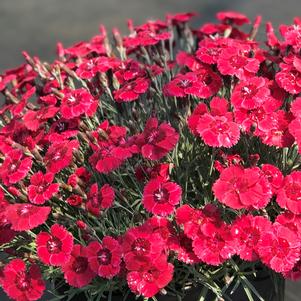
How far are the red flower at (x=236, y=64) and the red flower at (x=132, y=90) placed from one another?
0.22m

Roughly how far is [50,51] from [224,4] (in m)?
1.13

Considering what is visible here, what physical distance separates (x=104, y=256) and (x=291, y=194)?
0.43m

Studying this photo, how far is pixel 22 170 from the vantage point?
1.66 metres

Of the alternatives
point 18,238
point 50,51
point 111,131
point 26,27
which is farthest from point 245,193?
point 26,27

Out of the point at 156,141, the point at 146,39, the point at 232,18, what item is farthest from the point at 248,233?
the point at 232,18

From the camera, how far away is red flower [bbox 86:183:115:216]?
1562mm

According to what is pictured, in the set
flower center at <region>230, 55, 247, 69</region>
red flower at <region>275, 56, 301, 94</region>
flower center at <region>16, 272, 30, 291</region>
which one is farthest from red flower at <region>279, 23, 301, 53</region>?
flower center at <region>16, 272, 30, 291</region>

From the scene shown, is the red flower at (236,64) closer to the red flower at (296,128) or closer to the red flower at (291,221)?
the red flower at (296,128)

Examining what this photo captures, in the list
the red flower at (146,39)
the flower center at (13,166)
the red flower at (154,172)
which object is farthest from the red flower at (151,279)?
the red flower at (146,39)

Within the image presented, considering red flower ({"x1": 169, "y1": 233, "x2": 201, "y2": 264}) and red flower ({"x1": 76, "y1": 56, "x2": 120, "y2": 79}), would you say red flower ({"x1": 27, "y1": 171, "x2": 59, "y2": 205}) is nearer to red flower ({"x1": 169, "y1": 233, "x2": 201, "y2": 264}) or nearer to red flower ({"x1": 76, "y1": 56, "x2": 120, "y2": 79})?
red flower ({"x1": 169, "y1": 233, "x2": 201, "y2": 264})

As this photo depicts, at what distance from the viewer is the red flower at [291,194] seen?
4.93 feet

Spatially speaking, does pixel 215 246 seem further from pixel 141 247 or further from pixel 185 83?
pixel 185 83

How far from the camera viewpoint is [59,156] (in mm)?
1667

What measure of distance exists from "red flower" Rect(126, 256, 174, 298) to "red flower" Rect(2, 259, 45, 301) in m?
0.23
